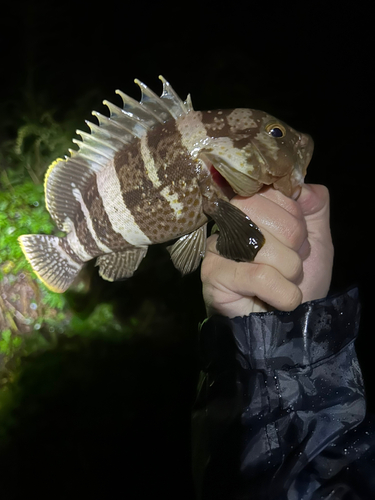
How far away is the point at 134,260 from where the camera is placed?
1661 millimetres

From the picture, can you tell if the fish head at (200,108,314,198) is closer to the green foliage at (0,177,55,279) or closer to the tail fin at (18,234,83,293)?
the tail fin at (18,234,83,293)

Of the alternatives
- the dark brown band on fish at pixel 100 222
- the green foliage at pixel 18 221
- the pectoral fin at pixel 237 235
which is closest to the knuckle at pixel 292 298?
the pectoral fin at pixel 237 235

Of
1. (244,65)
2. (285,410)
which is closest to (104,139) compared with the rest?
(285,410)

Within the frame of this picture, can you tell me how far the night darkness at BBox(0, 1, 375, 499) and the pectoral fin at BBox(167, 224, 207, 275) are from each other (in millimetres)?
3895

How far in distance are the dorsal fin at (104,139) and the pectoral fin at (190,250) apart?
19.1 inches

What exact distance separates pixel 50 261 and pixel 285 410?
1267mm

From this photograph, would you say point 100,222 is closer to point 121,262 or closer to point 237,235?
point 121,262

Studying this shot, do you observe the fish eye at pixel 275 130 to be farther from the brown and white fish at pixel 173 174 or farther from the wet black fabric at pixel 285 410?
the wet black fabric at pixel 285 410

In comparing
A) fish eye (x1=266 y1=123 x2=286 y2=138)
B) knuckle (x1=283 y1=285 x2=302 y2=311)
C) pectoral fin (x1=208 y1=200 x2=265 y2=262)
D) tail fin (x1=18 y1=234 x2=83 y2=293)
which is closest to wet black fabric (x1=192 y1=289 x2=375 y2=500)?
knuckle (x1=283 y1=285 x2=302 y2=311)

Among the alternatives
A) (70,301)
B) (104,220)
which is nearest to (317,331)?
(104,220)

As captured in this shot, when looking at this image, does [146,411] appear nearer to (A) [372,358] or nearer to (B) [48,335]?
(B) [48,335]

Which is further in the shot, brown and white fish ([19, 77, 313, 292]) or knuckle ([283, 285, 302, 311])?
brown and white fish ([19, 77, 313, 292])

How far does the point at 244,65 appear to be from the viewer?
5.40 m

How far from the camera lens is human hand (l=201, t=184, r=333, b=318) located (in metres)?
1.26
